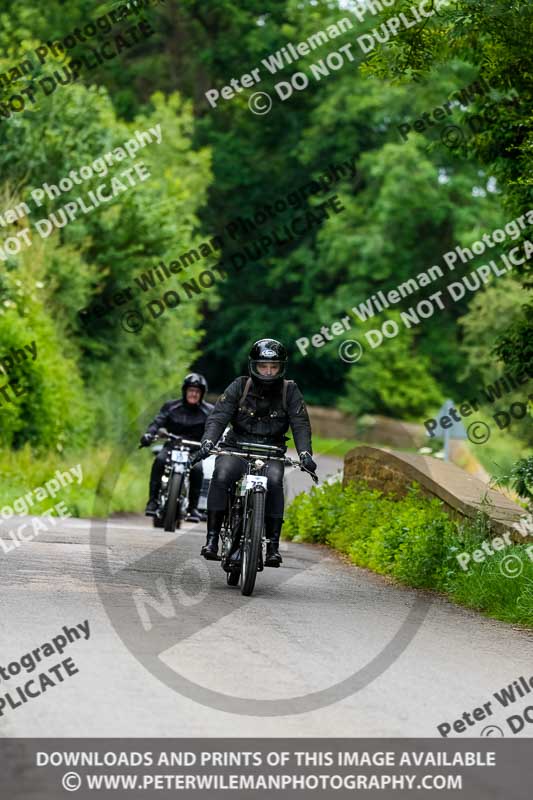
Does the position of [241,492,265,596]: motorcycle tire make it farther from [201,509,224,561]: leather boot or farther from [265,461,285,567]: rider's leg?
[201,509,224,561]: leather boot

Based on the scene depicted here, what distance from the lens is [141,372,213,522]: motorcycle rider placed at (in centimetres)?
1964

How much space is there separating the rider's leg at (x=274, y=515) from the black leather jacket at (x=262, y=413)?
46 centimetres

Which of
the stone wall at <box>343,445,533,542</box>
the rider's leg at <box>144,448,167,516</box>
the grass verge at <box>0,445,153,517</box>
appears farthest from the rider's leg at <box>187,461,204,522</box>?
the grass verge at <box>0,445,153,517</box>

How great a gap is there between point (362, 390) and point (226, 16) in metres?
17.1

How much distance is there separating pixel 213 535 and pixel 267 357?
4.99ft

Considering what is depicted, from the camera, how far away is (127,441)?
1359 inches

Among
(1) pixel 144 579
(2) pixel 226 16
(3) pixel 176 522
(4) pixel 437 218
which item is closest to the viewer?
(1) pixel 144 579

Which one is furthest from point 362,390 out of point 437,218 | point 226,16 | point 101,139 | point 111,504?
point 111,504

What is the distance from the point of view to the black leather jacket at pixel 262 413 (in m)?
12.4

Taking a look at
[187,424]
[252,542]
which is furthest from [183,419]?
[252,542]

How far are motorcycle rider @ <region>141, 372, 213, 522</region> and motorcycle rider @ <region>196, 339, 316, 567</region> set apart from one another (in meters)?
7.01

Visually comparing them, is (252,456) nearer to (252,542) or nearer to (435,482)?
(252,542)

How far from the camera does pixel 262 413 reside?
12.5 meters
